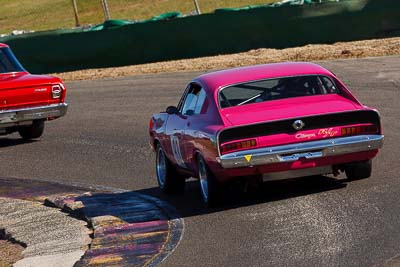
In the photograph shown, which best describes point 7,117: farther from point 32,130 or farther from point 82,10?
point 82,10

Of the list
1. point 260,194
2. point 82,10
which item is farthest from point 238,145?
point 82,10

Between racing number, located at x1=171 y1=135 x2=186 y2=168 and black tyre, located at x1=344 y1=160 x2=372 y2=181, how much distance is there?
1765 mm

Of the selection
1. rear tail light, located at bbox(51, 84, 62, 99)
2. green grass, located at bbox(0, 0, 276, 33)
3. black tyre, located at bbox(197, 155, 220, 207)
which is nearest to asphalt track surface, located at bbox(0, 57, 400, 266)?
black tyre, located at bbox(197, 155, 220, 207)

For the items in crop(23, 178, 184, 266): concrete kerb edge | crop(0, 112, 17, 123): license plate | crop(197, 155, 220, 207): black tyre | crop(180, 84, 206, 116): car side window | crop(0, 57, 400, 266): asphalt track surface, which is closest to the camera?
crop(0, 57, 400, 266): asphalt track surface

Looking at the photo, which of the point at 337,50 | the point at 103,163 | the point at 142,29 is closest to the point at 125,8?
the point at 142,29

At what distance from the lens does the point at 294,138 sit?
10445 millimetres

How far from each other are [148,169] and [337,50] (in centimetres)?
1346

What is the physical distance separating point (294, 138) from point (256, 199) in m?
0.94

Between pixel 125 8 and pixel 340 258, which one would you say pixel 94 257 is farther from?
pixel 125 8

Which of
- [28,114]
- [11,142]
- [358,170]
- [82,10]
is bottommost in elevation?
[82,10]

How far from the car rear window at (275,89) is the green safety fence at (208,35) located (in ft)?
53.7

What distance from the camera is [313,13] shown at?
2795 centimetres

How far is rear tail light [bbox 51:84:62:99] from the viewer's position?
18375 mm

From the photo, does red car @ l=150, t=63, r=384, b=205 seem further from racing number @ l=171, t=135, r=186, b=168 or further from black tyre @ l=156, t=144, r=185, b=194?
black tyre @ l=156, t=144, r=185, b=194
